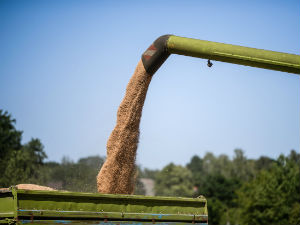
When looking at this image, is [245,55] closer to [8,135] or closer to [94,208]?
[94,208]

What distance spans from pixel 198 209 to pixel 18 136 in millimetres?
33868

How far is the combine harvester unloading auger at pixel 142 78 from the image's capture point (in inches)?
330

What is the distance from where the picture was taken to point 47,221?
6.57m

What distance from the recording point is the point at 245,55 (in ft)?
27.4

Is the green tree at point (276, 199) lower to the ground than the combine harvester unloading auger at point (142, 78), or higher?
lower

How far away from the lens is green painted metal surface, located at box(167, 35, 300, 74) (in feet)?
27.4

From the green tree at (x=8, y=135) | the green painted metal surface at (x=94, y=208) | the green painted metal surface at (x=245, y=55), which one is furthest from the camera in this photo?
the green tree at (x=8, y=135)

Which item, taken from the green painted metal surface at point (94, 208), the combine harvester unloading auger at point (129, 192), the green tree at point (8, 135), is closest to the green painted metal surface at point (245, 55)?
the combine harvester unloading auger at point (129, 192)

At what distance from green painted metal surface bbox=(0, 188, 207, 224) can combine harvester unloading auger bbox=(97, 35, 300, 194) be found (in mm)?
1714

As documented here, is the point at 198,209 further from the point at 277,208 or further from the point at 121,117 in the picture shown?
the point at 277,208

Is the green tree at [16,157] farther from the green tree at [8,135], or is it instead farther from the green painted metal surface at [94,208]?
the green painted metal surface at [94,208]

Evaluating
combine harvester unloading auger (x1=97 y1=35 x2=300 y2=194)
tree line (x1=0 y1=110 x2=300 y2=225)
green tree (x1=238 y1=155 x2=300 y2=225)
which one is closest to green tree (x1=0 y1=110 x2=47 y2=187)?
tree line (x1=0 y1=110 x2=300 y2=225)

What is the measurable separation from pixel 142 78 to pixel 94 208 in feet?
10.7

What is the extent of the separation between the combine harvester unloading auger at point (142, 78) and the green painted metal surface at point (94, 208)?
171 cm
